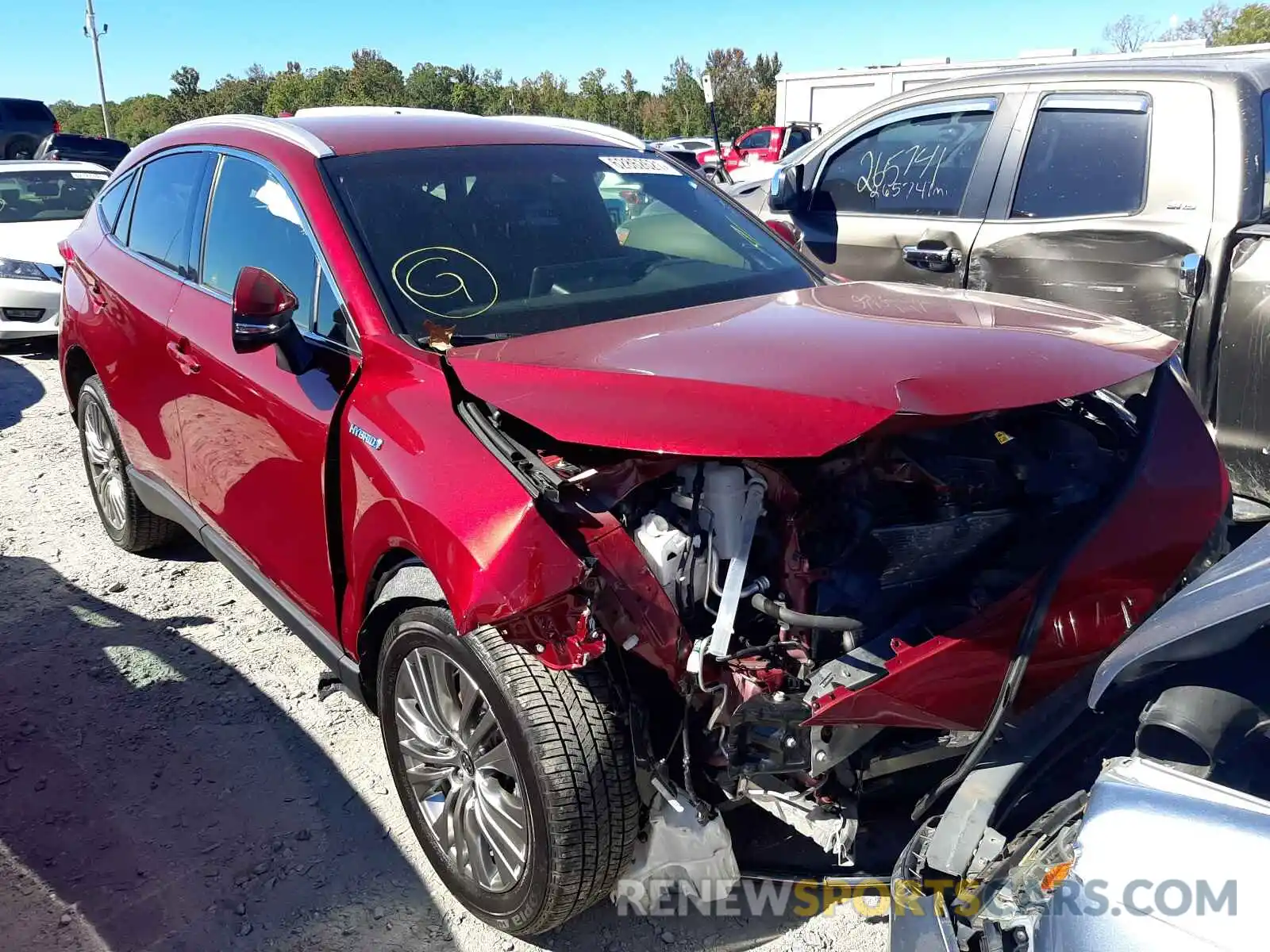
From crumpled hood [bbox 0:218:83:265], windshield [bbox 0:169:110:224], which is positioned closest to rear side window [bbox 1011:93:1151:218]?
crumpled hood [bbox 0:218:83:265]

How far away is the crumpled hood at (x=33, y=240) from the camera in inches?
357

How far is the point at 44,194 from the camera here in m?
10.2

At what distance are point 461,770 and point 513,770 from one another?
0.26m

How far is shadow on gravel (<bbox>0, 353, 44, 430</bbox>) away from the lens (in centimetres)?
707

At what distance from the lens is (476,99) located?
164 ft

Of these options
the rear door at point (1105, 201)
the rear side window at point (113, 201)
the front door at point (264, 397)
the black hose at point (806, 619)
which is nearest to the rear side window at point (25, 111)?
the rear side window at point (113, 201)

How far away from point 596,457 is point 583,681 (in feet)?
1.62

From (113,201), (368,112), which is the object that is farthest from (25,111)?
(368,112)

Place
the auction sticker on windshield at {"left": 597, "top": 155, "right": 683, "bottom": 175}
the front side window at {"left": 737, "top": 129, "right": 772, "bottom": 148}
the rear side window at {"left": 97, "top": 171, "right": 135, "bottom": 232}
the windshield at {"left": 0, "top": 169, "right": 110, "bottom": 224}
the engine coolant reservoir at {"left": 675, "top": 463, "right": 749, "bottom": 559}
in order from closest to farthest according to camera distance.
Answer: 1. the engine coolant reservoir at {"left": 675, "top": 463, "right": 749, "bottom": 559}
2. the auction sticker on windshield at {"left": 597, "top": 155, "right": 683, "bottom": 175}
3. the rear side window at {"left": 97, "top": 171, "right": 135, "bottom": 232}
4. the windshield at {"left": 0, "top": 169, "right": 110, "bottom": 224}
5. the front side window at {"left": 737, "top": 129, "right": 772, "bottom": 148}

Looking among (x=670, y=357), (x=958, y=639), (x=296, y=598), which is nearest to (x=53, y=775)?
(x=296, y=598)

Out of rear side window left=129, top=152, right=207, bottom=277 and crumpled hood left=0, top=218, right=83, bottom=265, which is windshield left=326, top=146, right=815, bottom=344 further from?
crumpled hood left=0, top=218, right=83, bottom=265

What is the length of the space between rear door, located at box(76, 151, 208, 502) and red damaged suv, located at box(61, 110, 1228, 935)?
2.36ft

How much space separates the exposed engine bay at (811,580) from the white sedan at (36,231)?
304 inches

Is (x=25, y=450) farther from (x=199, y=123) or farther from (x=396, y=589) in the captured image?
(x=396, y=589)
